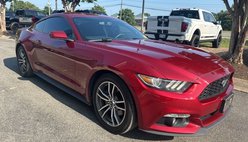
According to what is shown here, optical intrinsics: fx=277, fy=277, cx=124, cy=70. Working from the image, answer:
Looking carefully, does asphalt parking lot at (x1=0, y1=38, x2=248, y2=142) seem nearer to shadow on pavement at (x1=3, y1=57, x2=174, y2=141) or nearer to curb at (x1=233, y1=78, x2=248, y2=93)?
shadow on pavement at (x1=3, y1=57, x2=174, y2=141)

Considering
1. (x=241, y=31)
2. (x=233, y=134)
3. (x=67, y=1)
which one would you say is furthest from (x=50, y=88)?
(x=67, y=1)

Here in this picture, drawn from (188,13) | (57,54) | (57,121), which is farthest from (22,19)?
(57,121)

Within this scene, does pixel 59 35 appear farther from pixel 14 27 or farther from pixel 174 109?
pixel 14 27

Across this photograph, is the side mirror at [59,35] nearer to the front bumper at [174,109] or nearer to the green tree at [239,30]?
the front bumper at [174,109]

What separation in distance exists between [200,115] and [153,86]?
0.63 meters

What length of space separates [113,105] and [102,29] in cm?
156

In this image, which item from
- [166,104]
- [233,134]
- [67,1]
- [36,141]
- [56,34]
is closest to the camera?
[166,104]

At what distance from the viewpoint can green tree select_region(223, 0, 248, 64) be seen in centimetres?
825

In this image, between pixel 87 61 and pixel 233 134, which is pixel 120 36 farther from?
pixel 233 134

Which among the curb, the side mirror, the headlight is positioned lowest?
the curb

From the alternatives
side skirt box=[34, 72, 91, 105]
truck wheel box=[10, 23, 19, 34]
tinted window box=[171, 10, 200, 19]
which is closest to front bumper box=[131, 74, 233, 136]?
side skirt box=[34, 72, 91, 105]

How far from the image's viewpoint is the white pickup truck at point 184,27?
11.2 metres

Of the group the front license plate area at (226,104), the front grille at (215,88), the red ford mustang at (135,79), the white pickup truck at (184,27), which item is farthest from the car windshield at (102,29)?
the white pickup truck at (184,27)

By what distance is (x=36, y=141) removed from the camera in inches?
132
